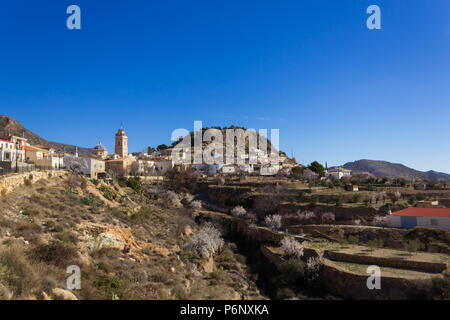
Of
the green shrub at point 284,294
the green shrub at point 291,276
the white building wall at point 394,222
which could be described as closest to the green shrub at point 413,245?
the white building wall at point 394,222

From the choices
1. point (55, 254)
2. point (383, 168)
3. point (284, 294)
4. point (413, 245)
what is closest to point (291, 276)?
point (284, 294)

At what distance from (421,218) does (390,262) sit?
796cm

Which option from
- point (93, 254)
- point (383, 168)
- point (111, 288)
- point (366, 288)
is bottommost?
point (366, 288)

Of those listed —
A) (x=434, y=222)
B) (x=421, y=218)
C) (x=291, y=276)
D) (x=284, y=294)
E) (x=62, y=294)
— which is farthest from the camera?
(x=421, y=218)

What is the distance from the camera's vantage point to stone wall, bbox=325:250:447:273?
51.7 ft

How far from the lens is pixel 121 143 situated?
59406mm

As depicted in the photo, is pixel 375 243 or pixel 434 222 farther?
pixel 434 222

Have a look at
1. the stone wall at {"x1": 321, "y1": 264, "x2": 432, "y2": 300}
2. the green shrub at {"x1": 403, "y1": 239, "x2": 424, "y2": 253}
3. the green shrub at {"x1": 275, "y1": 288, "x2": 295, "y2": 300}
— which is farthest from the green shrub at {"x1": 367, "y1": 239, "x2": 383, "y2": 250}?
the green shrub at {"x1": 275, "y1": 288, "x2": 295, "y2": 300}

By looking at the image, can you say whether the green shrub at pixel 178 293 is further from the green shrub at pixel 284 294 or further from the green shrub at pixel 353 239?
the green shrub at pixel 353 239

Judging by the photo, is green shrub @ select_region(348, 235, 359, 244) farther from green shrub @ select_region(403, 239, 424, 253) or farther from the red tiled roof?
the red tiled roof

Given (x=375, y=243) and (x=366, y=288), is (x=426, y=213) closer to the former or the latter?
(x=375, y=243)

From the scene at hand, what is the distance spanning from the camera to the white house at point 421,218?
21544mm

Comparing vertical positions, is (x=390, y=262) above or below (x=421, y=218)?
below

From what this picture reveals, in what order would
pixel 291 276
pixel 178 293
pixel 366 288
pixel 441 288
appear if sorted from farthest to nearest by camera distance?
pixel 291 276
pixel 366 288
pixel 441 288
pixel 178 293
